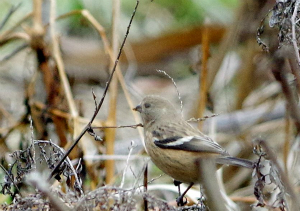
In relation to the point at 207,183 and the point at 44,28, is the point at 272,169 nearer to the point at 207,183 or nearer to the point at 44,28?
the point at 207,183

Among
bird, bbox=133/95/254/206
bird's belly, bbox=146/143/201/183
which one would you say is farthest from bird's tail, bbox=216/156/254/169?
bird's belly, bbox=146/143/201/183

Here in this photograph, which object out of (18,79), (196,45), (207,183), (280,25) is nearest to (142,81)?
(196,45)

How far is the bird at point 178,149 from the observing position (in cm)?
316

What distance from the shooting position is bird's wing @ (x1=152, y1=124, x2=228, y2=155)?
3.29 m

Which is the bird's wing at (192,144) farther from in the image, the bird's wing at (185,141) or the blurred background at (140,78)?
the blurred background at (140,78)

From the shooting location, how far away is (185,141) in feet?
11.2

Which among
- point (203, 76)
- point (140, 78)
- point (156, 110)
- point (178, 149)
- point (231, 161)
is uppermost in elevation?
→ point (140, 78)

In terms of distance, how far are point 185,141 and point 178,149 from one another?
73mm

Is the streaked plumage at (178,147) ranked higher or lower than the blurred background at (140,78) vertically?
lower

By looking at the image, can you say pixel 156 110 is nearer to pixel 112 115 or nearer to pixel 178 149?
pixel 178 149

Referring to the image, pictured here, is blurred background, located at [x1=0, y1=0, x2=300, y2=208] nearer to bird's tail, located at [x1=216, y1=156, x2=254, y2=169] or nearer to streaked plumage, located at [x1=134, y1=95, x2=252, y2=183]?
streaked plumage, located at [x1=134, y1=95, x2=252, y2=183]

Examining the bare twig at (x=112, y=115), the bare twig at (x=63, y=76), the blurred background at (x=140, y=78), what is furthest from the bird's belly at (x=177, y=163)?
the bare twig at (x=63, y=76)

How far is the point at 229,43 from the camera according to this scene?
581 centimetres

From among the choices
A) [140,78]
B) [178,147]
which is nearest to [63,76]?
[178,147]
